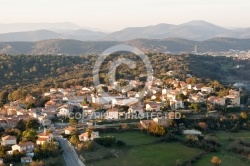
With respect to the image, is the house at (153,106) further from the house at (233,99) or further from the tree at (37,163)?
the tree at (37,163)

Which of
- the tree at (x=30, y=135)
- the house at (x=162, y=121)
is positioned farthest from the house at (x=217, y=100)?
the tree at (x=30, y=135)

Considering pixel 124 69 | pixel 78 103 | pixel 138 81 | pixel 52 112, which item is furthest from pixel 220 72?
pixel 52 112

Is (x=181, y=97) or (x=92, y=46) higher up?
(x=181, y=97)

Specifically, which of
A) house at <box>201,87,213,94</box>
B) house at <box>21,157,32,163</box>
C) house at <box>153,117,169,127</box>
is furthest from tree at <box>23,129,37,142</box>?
house at <box>201,87,213,94</box>

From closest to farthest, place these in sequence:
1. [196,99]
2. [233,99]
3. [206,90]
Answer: [196,99] → [233,99] → [206,90]

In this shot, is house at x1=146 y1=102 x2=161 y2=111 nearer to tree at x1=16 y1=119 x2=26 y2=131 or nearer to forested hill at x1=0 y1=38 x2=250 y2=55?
tree at x1=16 y1=119 x2=26 y2=131

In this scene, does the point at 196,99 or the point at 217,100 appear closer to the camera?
the point at 217,100

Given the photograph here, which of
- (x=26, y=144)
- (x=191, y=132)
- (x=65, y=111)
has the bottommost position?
(x=191, y=132)

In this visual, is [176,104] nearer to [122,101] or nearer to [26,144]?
[122,101]

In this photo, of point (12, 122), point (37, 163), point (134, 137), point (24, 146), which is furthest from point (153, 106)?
point (37, 163)
